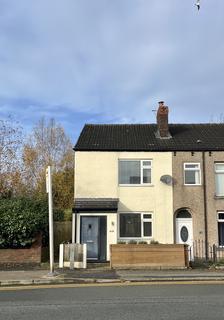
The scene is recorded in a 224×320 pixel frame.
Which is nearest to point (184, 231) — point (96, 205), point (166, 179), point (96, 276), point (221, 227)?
point (221, 227)

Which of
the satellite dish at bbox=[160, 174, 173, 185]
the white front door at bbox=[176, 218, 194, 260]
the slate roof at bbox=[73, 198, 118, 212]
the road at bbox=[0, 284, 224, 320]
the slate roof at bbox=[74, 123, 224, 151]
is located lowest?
the road at bbox=[0, 284, 224, 320]

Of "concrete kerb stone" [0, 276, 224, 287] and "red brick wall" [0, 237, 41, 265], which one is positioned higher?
"red brick wall" [0, 237, 41, 265]

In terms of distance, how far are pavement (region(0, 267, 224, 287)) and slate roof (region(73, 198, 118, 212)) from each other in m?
4.99

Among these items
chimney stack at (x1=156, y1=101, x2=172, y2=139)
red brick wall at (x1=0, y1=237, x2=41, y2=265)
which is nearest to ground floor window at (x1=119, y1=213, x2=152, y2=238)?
chimney stack at (x1=156, y1=101, x2=172, y2=139)

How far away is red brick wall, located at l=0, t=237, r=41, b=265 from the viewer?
21.5 metres

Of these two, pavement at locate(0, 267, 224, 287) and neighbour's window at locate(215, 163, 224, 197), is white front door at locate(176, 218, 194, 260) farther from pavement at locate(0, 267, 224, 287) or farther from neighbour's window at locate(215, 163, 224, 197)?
pavement at locate(0, 267, 224, 287)

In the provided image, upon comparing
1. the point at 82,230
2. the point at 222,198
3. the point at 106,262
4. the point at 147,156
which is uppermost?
the point at 147,156

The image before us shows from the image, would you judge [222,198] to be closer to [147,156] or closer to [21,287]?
[147,156]

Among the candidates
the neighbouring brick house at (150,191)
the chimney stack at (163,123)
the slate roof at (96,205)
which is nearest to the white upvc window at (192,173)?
the neighbouring brick house at (150,191)

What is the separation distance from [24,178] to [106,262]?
63.0 ft

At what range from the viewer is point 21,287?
587 inches

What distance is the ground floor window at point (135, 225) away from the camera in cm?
2536

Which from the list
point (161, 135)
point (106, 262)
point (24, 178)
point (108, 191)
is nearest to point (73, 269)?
point (106, 262)

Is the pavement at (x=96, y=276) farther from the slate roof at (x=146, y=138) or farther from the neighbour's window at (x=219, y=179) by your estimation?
the slate roof at (x=146, y=138)
